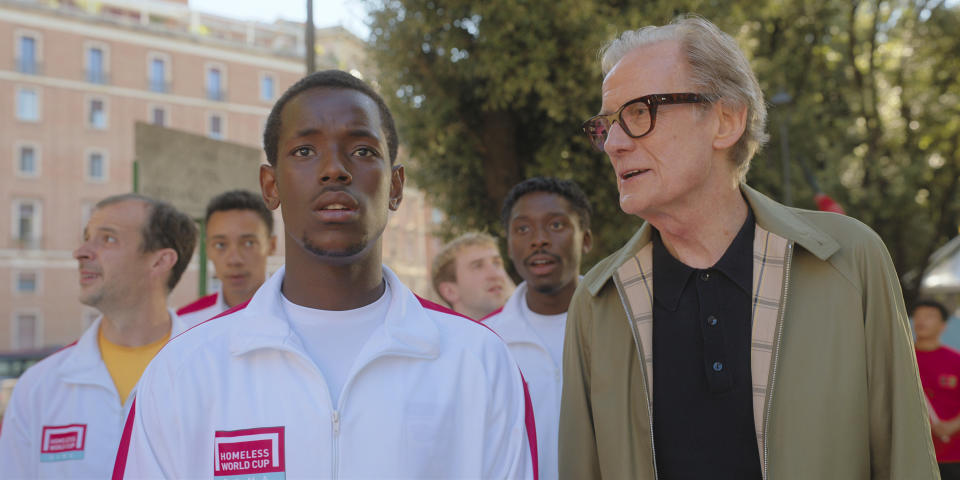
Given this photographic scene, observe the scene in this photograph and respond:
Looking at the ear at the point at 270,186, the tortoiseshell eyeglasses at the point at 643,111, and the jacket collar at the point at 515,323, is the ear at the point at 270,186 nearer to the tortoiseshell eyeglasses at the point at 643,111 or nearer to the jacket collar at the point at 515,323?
the tortoiseshell eyeglasses at the point at 643,111

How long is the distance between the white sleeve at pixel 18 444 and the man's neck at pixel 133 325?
1.62ft

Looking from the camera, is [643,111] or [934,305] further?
[934,305]

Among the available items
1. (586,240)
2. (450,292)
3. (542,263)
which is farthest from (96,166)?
(542,263)

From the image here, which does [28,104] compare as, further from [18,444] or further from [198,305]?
[18,444]

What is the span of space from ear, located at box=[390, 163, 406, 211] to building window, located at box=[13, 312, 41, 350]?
133 feet

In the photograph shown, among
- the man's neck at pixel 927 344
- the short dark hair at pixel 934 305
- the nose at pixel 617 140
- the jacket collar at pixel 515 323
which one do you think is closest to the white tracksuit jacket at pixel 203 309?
the jacket collar at pixel 515 323

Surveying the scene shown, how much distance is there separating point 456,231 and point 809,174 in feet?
29.9

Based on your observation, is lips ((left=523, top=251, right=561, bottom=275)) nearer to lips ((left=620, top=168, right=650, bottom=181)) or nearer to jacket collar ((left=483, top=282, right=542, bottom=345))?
jacket collar ((left=483, top=282, right=542, bottom=345))

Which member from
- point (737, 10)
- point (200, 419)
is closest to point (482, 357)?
point (200, 419)

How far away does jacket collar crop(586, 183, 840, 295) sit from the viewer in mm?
2381

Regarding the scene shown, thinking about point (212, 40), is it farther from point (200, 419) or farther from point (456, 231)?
point (200, 419)

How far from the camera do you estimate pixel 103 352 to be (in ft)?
12.6

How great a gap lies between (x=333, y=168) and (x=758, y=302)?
1.32 meters

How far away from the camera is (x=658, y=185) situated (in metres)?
2.57
